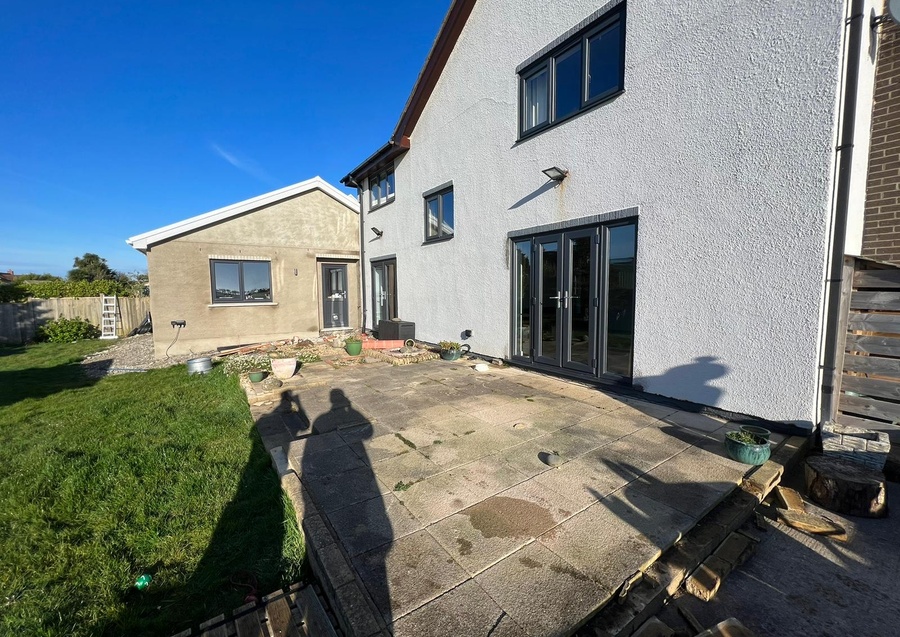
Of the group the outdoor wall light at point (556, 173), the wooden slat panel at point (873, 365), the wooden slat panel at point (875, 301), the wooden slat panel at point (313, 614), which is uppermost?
the outdoor wall light at point (556, 173)

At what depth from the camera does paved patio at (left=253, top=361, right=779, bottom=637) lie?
1809mm

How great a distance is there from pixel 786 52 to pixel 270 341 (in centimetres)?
1192

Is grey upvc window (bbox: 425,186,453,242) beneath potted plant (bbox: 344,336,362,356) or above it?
above

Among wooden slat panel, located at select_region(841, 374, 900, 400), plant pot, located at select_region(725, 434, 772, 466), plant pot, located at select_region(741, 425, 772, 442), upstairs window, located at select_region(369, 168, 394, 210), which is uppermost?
upstairs window, located at select_region(369, 168, 394, 210)

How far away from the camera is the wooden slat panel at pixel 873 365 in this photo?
3396 millimetres

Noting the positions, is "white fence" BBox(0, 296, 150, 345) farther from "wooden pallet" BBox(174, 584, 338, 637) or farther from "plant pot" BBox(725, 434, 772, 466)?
"plant pot" BBox(725, 434, 772, 466)

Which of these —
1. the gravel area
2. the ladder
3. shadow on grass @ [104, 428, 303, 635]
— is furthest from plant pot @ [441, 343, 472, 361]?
the ladder

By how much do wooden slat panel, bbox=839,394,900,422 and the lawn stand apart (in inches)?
195

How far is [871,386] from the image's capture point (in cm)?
350

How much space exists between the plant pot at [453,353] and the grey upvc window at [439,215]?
2489mm

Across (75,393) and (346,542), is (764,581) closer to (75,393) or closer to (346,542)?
(346,542)

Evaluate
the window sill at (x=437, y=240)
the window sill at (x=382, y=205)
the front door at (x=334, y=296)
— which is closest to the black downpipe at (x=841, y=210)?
the window sill at (x=437, y=240)

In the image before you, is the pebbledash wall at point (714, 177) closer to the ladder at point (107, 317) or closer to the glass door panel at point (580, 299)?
the glass door panel at point (580, 299)

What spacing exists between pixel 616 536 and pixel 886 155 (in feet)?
15.1
